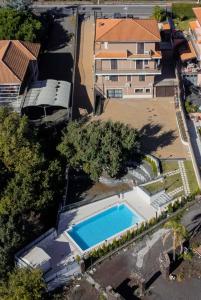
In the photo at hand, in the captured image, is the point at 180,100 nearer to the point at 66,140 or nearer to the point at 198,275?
the point at 66,140

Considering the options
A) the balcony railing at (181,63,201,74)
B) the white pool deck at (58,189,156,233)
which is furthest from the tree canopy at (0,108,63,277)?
the balcony railing at (181,63,201,74)

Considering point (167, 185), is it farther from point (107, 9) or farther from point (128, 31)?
point (107, 9)

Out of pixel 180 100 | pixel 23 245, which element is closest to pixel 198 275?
pixel 23 245

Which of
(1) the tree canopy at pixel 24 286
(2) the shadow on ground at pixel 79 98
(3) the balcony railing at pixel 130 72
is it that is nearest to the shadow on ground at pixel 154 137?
(3) the balcony railing at pixel 130 72

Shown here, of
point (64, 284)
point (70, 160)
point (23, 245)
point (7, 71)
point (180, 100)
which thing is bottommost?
point (64, 284)

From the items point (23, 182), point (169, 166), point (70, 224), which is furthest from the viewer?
point (169, 166)

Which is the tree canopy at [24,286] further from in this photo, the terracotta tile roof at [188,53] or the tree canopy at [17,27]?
the terracotta tile roof at [188,53]

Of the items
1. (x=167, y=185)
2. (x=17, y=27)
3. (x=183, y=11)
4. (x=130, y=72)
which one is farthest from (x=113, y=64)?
(x=183, y=11)
